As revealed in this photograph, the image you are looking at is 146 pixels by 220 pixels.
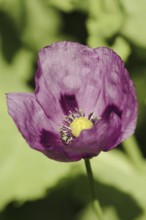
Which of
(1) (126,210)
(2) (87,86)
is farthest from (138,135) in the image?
(2) (87,86)

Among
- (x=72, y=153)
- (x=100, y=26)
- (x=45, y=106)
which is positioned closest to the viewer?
(x=72, y=153)

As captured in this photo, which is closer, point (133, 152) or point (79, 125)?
point (79, 125)

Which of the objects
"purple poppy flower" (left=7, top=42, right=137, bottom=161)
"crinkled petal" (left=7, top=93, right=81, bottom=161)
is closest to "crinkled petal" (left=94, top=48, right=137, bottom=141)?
"purple poppy flower" (left=7, top=42, right=137, bottom=161)

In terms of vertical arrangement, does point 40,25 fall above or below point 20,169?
above

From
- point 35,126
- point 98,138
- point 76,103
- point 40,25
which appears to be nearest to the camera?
point 98,138

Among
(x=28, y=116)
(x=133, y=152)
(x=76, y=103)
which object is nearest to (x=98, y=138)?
(x=28, y=116)

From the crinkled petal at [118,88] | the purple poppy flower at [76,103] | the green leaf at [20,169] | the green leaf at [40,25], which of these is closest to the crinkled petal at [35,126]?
the purple poppy flower at [76,103]

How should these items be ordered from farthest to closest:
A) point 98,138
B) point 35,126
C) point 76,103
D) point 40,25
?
point 40,25, point 76,103, point 35,126, point 98,138

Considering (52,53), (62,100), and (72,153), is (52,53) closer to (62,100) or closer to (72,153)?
(62,100)

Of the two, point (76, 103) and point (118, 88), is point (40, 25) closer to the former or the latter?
point (76, 103)
